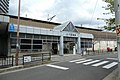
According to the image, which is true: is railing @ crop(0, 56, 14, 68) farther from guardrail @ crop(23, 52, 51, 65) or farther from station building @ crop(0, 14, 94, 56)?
station building @ crop(0, 14, 94, 56)

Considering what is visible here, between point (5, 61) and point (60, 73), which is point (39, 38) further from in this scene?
point (60, 73)

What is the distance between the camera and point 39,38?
27.8m

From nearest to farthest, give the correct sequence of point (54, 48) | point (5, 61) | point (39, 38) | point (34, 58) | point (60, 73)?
point (60, 73)
point (5, 61)
point (34, 58)
point (39, 38)
point (54, 48)

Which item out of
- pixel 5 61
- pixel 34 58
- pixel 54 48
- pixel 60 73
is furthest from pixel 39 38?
pixel 60 73

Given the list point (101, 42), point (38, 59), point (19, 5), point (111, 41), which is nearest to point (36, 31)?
point (38, 59)

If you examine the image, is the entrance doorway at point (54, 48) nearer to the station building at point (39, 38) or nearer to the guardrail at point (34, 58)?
the station building at point (39, 38)

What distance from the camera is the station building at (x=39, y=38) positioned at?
23.9 meters

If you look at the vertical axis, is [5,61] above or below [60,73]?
above

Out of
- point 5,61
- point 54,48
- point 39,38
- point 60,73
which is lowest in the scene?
point 60,73

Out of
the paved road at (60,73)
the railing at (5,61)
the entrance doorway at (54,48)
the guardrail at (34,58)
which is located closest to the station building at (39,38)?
the entrance doorway at (54,48)

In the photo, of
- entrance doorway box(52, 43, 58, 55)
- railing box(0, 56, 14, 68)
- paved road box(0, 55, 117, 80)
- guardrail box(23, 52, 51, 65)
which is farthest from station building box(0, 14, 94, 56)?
paved road box(0, 55, 117, 80)

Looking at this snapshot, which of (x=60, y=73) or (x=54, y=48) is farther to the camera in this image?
(x=54, y=48)

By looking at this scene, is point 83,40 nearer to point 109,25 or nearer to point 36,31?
point 36,31

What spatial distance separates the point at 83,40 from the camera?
123 ft
